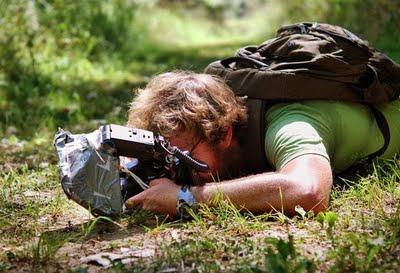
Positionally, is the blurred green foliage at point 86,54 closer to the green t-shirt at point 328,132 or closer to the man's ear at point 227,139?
the man's ear at point 227,139

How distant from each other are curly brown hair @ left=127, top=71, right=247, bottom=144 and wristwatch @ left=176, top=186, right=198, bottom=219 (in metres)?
0.38

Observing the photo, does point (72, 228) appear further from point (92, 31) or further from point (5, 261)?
point (92, 31)

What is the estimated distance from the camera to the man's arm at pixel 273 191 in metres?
2.62

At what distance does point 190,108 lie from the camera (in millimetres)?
3018

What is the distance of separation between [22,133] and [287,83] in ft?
9.95

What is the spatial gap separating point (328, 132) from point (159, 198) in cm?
94

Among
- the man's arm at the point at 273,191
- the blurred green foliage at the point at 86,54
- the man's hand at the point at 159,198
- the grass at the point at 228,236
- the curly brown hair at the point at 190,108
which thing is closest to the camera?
the grass at the point at 228,236

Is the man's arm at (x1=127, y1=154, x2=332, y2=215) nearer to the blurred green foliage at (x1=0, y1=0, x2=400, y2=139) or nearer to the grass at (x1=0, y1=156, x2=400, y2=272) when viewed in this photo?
the grass at (x1=0, y1=156, x2=400, y2=272)

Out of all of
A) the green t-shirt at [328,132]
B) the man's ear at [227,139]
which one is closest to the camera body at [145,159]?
the man's ear at [227,139]

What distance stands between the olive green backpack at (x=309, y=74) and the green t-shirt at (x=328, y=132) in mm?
44

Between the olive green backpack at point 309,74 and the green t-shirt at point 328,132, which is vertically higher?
the olive green backpack at point 309,74

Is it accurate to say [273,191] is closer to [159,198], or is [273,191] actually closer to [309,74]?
[159,198]

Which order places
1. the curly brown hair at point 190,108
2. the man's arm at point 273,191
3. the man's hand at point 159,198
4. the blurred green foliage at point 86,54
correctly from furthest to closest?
the blurred green foliage at point 86,54, the curly brown hair at point 190,108, the man's hand at point 159,198, the man's arm at point 273,191

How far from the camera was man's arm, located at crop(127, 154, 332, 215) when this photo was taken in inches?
103
